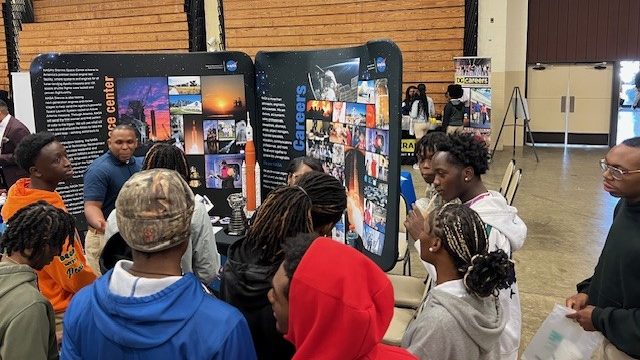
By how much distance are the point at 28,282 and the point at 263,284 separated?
74 cm

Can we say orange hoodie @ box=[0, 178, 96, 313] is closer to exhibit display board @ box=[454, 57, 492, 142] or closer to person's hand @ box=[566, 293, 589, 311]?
person's hand @ box=[566, 293, 589, 311]

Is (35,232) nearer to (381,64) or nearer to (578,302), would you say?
(381,64)

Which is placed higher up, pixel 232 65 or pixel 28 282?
pixel 232 65

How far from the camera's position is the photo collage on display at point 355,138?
2746mm

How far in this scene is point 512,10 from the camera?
11.2m

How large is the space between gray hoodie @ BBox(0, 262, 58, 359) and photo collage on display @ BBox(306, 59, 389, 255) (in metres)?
1.62

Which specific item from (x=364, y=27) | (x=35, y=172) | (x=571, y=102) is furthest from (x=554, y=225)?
(x=364, y=27)

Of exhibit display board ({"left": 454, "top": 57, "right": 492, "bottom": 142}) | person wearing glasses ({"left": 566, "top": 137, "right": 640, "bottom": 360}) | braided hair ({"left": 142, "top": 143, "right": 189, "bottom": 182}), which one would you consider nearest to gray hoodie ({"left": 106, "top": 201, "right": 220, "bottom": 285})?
braided hair ({"left": 142, "top": 143, "right": 189, "bottom": 182})

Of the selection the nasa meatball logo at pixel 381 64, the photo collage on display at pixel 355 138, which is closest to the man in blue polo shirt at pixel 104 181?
the photo collage on display at pixel 355 138

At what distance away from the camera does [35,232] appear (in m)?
1.88

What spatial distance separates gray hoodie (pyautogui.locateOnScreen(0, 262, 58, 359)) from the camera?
1.54 m

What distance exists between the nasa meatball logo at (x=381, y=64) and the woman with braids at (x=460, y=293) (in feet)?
3.39

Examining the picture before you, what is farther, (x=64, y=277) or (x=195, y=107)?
(x=195, y=107)

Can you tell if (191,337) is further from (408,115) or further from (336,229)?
(408,115)
